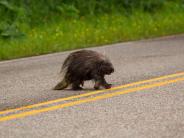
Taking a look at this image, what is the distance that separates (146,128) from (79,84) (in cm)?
266

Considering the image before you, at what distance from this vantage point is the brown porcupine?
389 inches

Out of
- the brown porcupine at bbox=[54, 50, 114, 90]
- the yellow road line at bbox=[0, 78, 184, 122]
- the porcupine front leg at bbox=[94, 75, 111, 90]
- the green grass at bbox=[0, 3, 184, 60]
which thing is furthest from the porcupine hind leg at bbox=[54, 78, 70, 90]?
the green grass at bbox=[0, 3, 184, 60]

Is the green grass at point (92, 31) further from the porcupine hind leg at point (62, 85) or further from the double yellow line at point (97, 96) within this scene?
the double yellow line at point (97, 96)

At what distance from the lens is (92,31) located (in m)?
17.4

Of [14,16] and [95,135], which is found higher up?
[14,16]

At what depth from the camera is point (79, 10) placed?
19.9 metres

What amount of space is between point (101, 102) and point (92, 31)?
8.54 metres

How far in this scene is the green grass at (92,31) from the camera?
49.7 ft

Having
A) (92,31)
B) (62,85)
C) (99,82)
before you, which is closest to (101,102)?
(99,82)

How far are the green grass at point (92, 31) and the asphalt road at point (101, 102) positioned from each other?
138 cm

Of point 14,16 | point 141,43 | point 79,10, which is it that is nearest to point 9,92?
point 141,43

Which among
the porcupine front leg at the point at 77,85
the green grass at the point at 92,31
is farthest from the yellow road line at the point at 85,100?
the green grass at the point at 92,31

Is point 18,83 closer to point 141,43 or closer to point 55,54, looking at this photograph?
point 55,54

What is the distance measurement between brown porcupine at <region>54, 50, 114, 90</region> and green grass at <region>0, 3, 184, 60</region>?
4.25 metres
